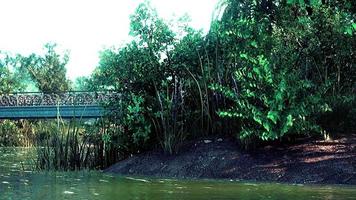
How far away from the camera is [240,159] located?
11805 millimetres

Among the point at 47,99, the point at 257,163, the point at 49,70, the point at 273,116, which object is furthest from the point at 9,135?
the point at 273,116

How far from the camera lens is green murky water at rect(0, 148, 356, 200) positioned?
8116mm

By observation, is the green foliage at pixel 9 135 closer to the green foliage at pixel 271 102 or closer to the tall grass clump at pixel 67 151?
the tall grass clump at pixel 67 151

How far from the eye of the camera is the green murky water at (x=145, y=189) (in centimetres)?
812

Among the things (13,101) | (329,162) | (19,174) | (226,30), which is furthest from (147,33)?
(13,101)

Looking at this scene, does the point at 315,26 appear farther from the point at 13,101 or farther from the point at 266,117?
the point at 13,101

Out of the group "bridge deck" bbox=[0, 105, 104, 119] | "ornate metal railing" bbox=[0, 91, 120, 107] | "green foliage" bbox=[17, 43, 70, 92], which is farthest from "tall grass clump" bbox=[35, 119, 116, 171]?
"green foliage" bbox=[17, 43, 70, 92]

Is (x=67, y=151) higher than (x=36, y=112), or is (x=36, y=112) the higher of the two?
(x=36, y=112)

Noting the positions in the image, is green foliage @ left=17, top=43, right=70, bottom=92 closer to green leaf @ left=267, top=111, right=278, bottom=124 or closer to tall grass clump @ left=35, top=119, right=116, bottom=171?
tall grass clump @ left=35, top=119, right=116, bottom=171

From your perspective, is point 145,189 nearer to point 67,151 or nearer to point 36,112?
point 67,151

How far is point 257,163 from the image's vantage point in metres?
11.6

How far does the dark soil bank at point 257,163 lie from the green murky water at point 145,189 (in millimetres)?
873

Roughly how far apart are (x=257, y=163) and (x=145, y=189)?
10.9 feet

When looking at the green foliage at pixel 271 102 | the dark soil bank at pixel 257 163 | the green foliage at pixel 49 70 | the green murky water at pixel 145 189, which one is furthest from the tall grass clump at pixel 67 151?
the green foliage at pixel 49 70
